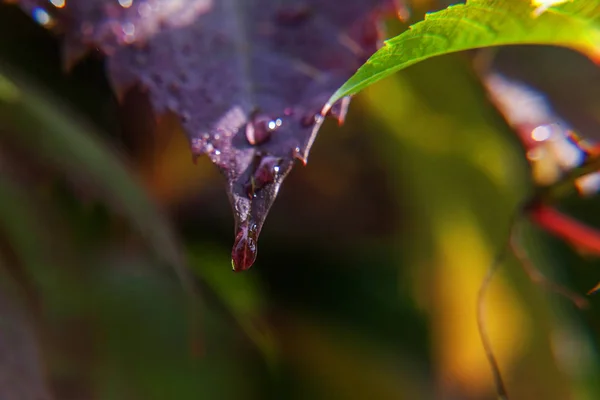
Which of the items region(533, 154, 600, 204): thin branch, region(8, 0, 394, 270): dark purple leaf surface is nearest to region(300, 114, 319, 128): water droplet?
region(8, 0, 394, 270): dark purple leaf surface

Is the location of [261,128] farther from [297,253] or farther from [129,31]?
[297,253]

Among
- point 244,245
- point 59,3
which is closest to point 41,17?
point 59,3

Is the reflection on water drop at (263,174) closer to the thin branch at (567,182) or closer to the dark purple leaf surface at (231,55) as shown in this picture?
the dark purple leaf surface at (231,55)

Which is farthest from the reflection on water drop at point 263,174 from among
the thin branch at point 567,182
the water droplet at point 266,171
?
the thin branch at point 567,182

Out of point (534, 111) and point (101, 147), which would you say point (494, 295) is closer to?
point (534, 111)

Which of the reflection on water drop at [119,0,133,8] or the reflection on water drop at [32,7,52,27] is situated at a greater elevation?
the reflection on water drop at [32,7,52,27]

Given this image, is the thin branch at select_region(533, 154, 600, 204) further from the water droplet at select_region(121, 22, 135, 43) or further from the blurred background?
the water droplet at select_region(121, 22, 135, 43)

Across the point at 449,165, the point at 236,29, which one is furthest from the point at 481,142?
the point at 236,29
